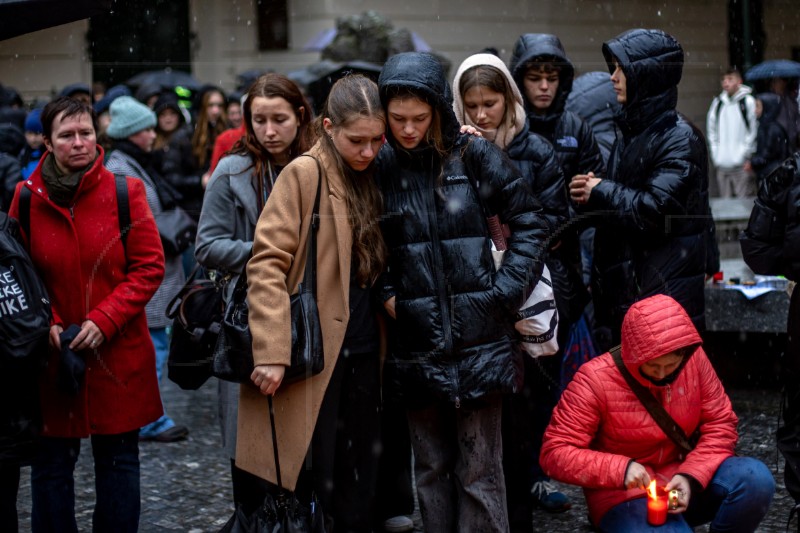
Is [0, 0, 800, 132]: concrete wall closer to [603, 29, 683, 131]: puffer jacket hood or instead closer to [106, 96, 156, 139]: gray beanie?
[106, 96, 156, 139]: gray beanie

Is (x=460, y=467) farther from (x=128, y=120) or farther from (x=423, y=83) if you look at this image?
(x=128, y=120)

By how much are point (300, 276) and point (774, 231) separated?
1923mm

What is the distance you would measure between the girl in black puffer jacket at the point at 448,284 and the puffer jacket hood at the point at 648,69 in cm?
95

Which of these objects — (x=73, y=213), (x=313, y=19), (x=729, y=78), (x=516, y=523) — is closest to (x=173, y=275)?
(x=73, y=213)

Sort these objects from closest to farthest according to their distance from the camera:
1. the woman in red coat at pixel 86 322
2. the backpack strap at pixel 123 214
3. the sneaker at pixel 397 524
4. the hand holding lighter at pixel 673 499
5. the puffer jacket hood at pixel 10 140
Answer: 1. the hand holding lighter at pixel 673 499
2. the woman in red coat at pixel 86 322
3. the backpack strap at pixel 123 214
4. the sneaker at pixel 397 524
5. the puffer jacket hood at pixel 10 140

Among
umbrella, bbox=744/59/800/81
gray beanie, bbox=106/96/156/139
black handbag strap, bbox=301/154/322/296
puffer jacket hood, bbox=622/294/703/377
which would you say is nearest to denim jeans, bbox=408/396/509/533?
puffer jacket hood, bbox=622/294/703/377

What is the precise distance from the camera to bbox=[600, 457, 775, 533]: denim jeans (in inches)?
159

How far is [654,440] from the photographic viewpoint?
417 cm

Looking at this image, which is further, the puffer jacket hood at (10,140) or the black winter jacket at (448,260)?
the puffer jacket hood at (10,140)

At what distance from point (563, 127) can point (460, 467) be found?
6.52 ft

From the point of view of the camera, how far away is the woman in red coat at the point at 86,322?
455cm

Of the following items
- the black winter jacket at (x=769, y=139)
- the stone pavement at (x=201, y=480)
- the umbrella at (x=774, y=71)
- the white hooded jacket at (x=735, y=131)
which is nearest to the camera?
the stone pavement at (x=201, y=480)

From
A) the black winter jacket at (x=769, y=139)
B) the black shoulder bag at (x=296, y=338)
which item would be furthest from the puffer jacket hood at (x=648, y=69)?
the black winter jacket at (x=769, y=139)

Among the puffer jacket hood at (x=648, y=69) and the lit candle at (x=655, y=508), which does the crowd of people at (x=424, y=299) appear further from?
the lit candle at (x=655, y=508)
